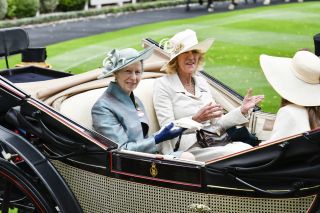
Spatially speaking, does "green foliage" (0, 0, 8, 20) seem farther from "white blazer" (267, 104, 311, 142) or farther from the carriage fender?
"white blazer" (267, 104, 311, 142)

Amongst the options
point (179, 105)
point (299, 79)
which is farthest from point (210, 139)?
point (299, 79)

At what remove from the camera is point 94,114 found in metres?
3.95

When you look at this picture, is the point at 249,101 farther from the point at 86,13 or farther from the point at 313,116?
the point at 86,13

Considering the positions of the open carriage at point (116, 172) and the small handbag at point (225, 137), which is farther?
the small handbag at point (225, 137)

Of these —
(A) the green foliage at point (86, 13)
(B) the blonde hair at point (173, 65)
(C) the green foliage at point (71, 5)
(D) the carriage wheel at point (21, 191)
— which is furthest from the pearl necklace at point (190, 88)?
(C) the green foliage at point (71, 5)

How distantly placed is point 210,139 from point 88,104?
78cm

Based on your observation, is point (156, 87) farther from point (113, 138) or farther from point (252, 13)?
point (252, 13)

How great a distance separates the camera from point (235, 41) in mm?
13703

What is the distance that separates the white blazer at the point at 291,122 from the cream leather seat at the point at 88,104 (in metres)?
1.16

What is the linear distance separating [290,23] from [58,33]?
18.6 ft

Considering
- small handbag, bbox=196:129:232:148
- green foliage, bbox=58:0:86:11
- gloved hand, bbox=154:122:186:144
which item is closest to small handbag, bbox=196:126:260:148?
small handbag, bbox=196:129:232:148

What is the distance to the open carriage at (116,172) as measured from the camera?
3.10 m

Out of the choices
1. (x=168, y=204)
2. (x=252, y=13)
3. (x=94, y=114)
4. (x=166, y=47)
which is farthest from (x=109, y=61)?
(x=252, y=13)

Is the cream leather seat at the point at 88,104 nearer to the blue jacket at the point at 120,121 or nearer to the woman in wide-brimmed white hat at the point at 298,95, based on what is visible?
the blue jacket at the point at 120,121
